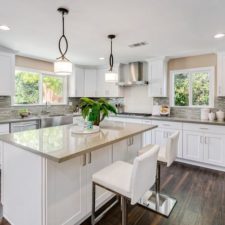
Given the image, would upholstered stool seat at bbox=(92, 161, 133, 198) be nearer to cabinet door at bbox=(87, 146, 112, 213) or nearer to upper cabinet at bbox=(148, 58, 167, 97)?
cabinet door at bbox=(87, 146, 112, 213)

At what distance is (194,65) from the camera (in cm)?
412

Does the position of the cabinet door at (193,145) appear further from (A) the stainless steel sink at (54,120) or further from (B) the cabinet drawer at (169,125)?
(A) the stainless steel sink at (54,120)

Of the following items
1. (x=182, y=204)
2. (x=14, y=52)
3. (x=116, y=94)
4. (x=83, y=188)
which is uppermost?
(x=14, y=52)

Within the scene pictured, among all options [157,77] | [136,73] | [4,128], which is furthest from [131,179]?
[136,73]

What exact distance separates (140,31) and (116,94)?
2.60 metres

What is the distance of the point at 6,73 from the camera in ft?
11.7

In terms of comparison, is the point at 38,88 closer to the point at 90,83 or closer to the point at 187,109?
the point at 90,83

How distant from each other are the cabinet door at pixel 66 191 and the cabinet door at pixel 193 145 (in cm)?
262

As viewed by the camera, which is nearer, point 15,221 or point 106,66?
point 15,221

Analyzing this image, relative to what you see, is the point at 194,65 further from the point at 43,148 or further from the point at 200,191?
the point at 43,148

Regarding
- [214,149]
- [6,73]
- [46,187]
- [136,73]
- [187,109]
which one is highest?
[136,73]

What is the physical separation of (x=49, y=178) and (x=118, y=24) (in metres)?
2.16

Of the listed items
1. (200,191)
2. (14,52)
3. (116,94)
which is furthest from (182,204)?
(14,52)

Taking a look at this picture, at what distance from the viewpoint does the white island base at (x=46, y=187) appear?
1461 millimetres
